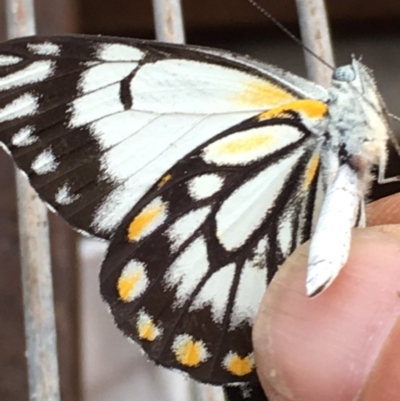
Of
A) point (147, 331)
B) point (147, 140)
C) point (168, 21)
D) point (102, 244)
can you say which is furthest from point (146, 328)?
point (102, 244)

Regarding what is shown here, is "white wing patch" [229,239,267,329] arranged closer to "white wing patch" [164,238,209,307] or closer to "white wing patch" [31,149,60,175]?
"white wing patch" [164,238,209,307]

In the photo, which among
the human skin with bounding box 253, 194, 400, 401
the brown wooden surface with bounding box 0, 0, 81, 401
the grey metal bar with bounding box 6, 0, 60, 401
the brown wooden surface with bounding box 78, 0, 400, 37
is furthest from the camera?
the brown wooden surface with bounding box 78, 0, 400, 37

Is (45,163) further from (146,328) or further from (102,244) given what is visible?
(102,244)

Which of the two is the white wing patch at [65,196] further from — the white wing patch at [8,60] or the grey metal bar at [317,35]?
the grey metal bar at [317,35]

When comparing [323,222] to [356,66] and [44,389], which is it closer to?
[356,66]

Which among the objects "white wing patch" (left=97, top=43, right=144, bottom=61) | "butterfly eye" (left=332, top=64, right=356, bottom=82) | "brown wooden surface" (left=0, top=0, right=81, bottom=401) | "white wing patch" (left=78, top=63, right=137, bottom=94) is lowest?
"brown wooden surface" (left=0, top=0, right=81, bottom=401)

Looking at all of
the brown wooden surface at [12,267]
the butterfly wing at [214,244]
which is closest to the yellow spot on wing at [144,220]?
the butterfly wing at [214,244]

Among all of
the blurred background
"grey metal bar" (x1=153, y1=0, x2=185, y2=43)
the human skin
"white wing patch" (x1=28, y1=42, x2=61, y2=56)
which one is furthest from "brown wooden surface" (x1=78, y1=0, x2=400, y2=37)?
the human skin
